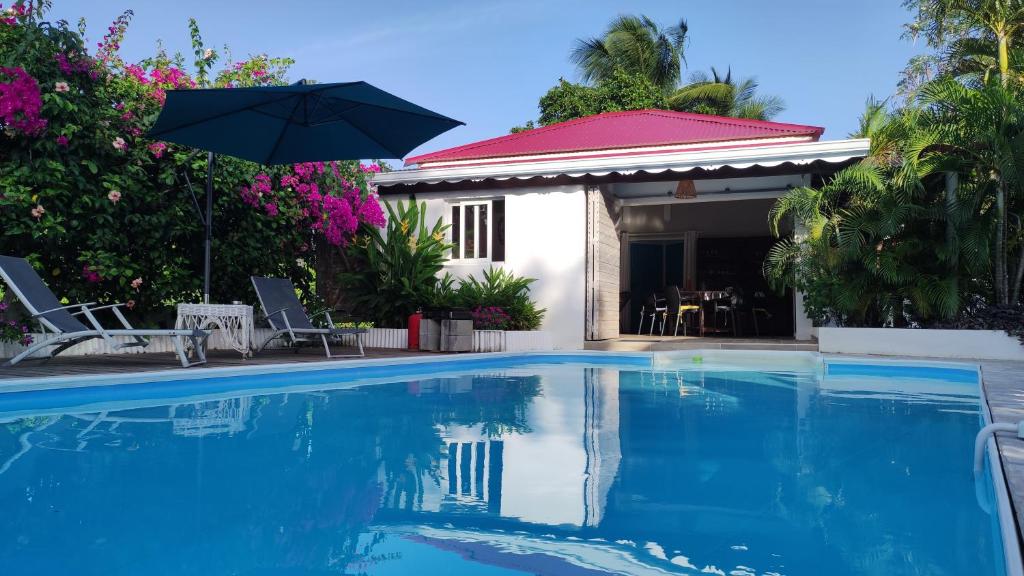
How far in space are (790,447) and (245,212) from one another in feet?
25.6

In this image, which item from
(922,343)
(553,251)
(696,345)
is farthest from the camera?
(553,251)

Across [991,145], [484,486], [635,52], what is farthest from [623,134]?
[635,52]

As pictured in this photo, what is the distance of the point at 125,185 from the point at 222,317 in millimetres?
1925

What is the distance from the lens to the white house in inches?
446

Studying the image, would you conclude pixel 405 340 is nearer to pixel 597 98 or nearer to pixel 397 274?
pixel 397 274

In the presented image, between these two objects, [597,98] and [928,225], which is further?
[597,98]

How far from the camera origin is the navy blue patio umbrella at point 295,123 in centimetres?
703

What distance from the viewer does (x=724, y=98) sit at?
3039 cm

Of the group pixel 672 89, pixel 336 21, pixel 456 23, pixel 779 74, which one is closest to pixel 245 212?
pixel 336 21

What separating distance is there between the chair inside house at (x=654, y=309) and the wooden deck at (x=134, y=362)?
586cm

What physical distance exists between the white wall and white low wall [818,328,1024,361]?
3723 millimetres

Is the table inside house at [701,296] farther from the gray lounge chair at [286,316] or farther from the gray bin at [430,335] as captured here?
the gray lounge chair at [286,316]

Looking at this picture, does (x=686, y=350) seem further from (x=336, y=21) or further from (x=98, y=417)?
(x=336, y=21)

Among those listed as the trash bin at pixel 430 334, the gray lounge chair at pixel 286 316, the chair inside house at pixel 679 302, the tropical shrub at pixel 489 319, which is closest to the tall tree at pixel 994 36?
the chair inside house at pixel 679 302
